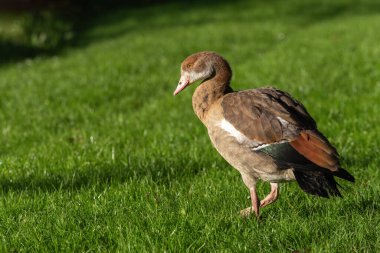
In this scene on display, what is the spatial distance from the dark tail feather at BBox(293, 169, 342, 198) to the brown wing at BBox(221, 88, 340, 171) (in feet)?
0.46

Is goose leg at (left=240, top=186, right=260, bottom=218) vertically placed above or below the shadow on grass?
above

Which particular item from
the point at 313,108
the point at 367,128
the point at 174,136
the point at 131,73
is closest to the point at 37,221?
the point at 174,136

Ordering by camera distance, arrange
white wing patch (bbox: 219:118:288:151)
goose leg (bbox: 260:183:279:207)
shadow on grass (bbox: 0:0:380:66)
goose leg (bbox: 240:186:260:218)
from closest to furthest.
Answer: white wing patch (bbox: 219:118:288:151) → goose leg (bbox: 240:186:260:218) → goose leg (bbox: 260:183:279:207) → shadow on grass (bbox: 0:0:380:66)

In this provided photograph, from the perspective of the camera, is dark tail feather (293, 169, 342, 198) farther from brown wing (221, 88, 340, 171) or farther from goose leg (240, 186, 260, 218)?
goose leg (240, 186, 260, 218)

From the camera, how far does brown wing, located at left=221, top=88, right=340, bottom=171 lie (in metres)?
4.48

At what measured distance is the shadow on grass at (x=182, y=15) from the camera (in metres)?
22.3

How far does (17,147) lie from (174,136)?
207 centimetres

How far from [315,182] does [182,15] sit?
23.7 meters

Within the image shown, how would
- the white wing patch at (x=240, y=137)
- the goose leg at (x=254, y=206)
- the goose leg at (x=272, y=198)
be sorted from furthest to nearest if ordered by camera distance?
the goose leg at (x=272, y=198) < the goose leg at (x=254, y=206) < the white wing patch at (x=240, y=137)

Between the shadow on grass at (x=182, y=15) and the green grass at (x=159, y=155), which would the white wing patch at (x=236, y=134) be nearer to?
the green grass at (x=159, y=155)

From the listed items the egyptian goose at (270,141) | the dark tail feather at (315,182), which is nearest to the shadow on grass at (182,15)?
the egyptian goose at (270,141)

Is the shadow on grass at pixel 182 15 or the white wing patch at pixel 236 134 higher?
the white wing patch at pixel 236 134

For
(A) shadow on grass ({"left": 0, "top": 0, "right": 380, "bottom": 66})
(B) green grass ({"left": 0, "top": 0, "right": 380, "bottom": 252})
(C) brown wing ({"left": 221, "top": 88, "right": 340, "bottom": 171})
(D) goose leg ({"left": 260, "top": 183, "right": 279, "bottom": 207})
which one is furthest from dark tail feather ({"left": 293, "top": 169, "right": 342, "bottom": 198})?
(A) shadow on grass ({"left": 0, "top": 0, "right": 380, "bottom": 66})

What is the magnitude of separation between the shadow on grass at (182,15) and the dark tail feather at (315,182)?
1665 cm
